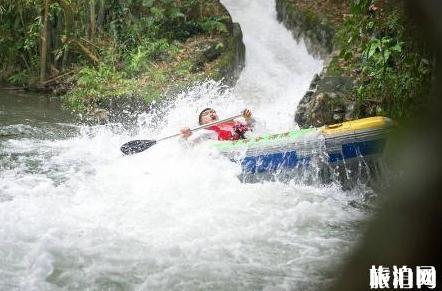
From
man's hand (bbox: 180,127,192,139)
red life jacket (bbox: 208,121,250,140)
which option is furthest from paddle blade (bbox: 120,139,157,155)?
red life jacket (bbox: 208,121,250,140)

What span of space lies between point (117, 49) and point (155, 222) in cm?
917

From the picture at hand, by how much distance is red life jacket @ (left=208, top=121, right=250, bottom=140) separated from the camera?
299 inches

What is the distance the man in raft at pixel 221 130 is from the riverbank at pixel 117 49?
13.7 ft

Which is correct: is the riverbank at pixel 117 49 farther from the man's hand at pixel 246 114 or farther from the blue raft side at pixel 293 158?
the blue raft side at pixel 293 158

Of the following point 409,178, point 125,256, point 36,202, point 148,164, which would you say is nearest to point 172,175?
point 148,164

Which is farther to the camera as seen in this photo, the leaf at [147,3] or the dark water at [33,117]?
the leaf at [147,3]

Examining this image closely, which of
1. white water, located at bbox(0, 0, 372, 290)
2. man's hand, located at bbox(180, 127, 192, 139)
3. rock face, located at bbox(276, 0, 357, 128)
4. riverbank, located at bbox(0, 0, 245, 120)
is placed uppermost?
riverbank, located at bbox(0, 0, 245, 120)

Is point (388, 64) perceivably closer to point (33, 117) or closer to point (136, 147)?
point (136, 147)

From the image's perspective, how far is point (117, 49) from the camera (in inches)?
540

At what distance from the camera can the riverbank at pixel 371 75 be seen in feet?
18.7

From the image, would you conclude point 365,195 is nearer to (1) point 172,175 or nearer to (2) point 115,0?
(1) point 172,175

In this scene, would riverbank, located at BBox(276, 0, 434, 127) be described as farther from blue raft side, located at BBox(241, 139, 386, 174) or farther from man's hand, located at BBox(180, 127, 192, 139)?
man's hand, located at BBox(180, 127, 192, 139)

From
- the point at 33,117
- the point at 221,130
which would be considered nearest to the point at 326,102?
the point at 221,130

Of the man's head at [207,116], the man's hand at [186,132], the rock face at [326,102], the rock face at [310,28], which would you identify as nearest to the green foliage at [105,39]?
the rock face at [310,28]
